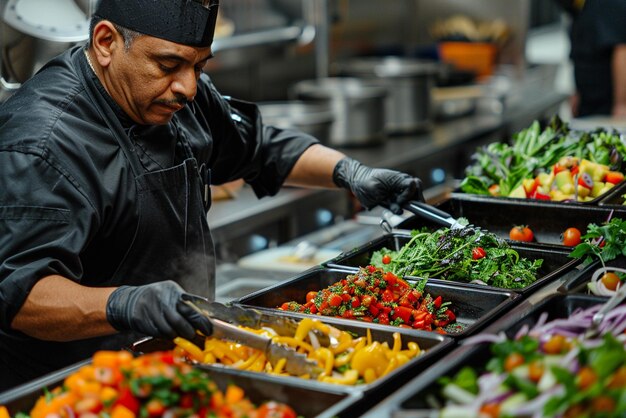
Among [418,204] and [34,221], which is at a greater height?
[34,221]

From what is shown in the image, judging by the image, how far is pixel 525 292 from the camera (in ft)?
8.21

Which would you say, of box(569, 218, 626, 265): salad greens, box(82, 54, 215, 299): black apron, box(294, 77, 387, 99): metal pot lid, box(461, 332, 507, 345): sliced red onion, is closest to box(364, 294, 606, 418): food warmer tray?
box(461, 332, 507, 345): sliced red onion

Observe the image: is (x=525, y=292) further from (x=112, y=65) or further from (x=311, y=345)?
(x=112, y=65)

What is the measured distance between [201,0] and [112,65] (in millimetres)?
335

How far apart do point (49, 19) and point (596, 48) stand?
4070mm

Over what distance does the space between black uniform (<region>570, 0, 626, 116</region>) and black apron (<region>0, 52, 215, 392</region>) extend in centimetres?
387

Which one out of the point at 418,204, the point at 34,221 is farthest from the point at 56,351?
the point at 418,204

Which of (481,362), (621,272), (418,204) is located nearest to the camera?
(481,362)

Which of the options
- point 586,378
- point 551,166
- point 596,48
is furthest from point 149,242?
point 596,48

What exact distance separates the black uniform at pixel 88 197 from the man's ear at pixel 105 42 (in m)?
0.09

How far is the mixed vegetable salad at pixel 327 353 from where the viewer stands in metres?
2.09

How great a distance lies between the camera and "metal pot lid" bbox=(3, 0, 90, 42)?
3.70m

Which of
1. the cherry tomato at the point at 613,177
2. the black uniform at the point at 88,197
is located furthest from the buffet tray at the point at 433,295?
the cherry tomato at the point at 613,177

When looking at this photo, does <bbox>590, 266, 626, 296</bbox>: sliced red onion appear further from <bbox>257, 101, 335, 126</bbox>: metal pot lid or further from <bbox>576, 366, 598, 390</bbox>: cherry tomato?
<bbox>257, 101, 335, 126</bbox>: metal pot lid
